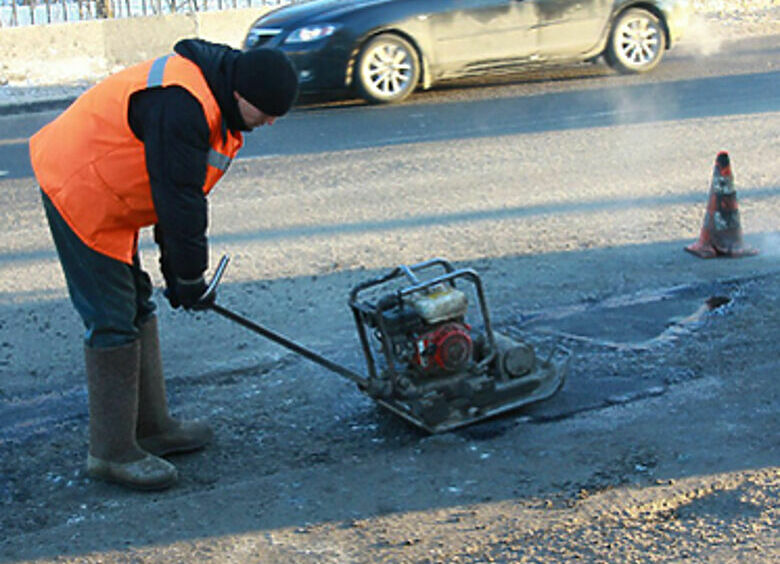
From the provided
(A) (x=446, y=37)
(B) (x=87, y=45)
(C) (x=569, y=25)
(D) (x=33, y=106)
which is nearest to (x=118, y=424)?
(A) (x=446, y=37)

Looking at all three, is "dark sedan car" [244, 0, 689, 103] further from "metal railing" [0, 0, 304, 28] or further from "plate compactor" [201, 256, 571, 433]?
"plate compactor" [201, 256, 571, 433]

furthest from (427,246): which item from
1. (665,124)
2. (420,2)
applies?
(420,2)

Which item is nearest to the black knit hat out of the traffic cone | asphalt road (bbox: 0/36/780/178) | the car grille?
the traffic cone

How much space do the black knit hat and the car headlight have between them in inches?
311

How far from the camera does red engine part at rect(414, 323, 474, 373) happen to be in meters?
4.10

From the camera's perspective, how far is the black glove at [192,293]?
12.0 feet

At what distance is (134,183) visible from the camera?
3.62 metres

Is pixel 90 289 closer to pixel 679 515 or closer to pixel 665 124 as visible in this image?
pixel 679 515

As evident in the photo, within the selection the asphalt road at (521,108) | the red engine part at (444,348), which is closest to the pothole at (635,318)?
the red engine part at (444,348)

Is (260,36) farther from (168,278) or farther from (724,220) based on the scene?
(168,278)

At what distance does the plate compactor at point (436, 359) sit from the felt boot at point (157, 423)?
1.50 ft

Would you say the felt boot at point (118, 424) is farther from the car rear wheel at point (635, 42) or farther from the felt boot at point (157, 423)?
the car rear wheel at point (635, 42)

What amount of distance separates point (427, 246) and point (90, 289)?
322 centimetres

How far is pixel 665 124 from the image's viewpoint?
9.80 metres
